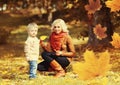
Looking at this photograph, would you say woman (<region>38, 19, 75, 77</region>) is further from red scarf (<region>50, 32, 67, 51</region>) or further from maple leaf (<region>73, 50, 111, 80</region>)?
maple leaf (<region>73, 50, 111, 80</region>)

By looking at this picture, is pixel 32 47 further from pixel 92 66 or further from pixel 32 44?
pixel 92 66

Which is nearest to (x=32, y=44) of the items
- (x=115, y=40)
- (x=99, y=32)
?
(x=99, y=32)

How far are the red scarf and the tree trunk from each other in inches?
249

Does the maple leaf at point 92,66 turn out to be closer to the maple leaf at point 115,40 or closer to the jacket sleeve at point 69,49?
the maple leaf at point 115,40

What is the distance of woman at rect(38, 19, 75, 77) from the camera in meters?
7.50

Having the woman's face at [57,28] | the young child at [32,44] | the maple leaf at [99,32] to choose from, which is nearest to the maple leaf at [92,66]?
the maple leaf at [99,32]

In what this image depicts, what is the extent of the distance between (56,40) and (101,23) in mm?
6724

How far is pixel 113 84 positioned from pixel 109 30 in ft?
27.1

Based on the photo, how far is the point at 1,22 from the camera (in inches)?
1293

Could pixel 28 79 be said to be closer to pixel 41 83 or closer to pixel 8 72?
pixel 41 83

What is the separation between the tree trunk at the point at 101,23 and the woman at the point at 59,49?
6.23 meters

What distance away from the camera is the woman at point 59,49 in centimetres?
750

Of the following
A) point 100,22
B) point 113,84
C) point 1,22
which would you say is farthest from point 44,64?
point 1,22

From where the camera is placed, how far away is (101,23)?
14.2 metres
